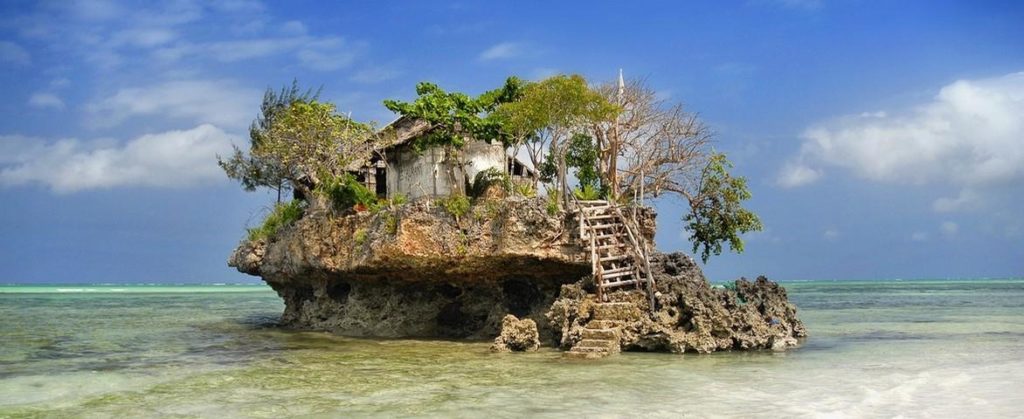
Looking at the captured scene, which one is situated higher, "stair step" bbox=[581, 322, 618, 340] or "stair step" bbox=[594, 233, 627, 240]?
"stair step" bbox=[594, 233, 627, 240]

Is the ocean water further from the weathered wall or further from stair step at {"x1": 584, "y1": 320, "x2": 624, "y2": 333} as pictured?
the weathered wall

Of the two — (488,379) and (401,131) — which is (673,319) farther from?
→ (401,131)

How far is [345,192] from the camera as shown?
1936 cm

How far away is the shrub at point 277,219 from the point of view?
70.9 ft

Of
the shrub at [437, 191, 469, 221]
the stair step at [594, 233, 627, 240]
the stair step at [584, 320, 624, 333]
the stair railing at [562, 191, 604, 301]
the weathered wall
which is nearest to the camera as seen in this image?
the stair step at [584, 320, 624, 333]

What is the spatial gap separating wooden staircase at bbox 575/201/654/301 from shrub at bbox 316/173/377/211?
566 cm

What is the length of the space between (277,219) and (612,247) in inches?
422

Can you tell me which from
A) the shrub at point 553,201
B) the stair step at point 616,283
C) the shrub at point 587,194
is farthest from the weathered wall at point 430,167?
the stair step at point 616,283

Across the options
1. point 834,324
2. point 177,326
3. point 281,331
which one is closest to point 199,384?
point 281,331

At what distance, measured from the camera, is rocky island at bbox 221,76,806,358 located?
16.0 metres

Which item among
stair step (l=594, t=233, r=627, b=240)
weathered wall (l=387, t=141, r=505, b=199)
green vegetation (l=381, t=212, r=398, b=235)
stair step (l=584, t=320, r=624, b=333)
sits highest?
weathered wall (l=387, t=141, r=505, b=199)

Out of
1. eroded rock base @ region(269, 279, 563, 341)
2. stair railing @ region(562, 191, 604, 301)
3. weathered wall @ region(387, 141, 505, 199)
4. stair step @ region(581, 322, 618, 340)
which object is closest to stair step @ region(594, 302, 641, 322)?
stair railing @ region(562, 191, 604, 301)

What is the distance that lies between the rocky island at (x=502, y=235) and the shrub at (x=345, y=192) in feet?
0.19

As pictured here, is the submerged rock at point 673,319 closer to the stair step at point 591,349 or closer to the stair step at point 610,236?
the stair step at point 591,349
